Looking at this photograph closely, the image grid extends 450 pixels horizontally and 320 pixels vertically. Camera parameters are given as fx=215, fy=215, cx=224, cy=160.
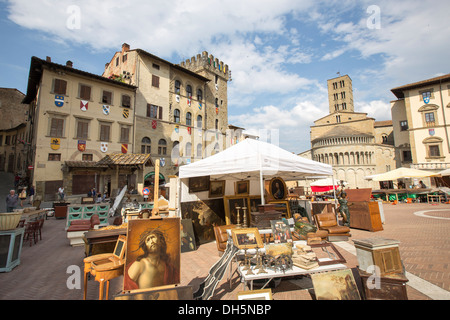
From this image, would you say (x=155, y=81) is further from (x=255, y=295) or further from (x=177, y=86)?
(x=255, y=295)

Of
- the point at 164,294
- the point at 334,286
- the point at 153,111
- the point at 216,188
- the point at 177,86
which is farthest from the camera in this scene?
the point at 177,86

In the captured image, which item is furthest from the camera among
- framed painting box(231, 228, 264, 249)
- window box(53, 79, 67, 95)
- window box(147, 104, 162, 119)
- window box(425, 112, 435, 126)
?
window box(425, 112, 435, 126)

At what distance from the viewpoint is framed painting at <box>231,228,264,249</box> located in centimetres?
433

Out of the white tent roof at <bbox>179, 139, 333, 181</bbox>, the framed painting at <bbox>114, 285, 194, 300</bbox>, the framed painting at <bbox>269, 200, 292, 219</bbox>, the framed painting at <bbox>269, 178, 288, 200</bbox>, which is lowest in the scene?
the framed painting at <bbox>114, 285, 194, 300</bbox>

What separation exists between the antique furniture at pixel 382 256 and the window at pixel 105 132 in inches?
855

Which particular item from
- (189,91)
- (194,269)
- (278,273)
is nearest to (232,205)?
(194,269)

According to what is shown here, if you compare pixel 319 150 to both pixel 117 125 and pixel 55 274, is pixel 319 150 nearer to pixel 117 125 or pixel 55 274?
pixel 117 125

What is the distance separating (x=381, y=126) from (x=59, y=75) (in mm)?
62943

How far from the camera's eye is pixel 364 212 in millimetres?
8922

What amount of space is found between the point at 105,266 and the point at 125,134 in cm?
2033

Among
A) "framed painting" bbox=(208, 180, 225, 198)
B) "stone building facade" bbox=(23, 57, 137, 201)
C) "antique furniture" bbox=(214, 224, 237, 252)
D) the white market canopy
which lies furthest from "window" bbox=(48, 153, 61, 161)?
the white market canopy

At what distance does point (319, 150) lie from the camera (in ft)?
171

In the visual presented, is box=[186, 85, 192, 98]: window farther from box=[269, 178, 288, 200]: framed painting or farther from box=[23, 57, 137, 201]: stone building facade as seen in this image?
box=[269, 178, 288, 200]: framed painting

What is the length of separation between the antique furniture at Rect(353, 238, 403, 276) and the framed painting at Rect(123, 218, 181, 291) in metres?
3.00
